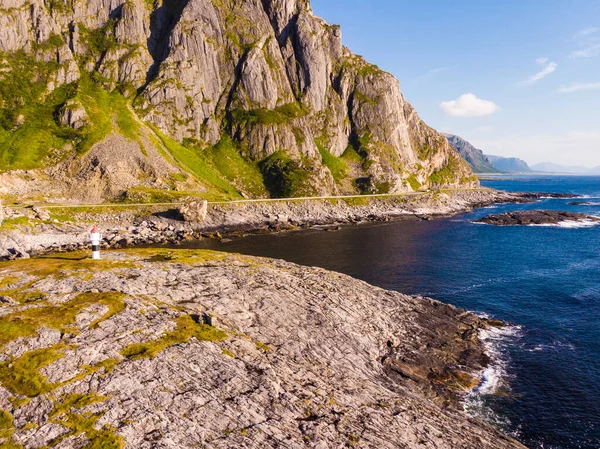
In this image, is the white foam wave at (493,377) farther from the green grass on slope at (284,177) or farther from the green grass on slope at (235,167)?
the green grass on slope at (235,167)

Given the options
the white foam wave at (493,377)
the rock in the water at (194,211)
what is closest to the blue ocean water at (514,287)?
the white foam wave at (493,377)

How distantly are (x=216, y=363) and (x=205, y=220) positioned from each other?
88.7 m

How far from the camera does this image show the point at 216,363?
76.1ft

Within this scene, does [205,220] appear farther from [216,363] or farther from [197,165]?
[216,363]

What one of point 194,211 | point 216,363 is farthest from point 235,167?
point 216,363

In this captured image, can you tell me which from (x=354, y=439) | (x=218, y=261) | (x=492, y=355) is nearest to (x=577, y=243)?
(x=492, y=355)

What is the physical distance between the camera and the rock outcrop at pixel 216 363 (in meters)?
18.1

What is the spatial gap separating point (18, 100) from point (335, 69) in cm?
14359

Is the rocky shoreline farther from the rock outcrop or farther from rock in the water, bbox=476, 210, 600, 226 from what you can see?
the rock outcrop

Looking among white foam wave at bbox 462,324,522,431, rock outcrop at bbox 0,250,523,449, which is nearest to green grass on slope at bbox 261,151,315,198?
rock outcrop at bbox 0,250,523,449

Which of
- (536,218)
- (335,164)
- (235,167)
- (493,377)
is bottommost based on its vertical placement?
(493,377)

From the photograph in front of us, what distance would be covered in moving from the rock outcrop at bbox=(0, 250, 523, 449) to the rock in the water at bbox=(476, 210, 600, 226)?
98.5 metres

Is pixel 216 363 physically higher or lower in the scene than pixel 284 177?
lower

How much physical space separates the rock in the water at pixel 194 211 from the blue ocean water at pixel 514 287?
1813 cm
